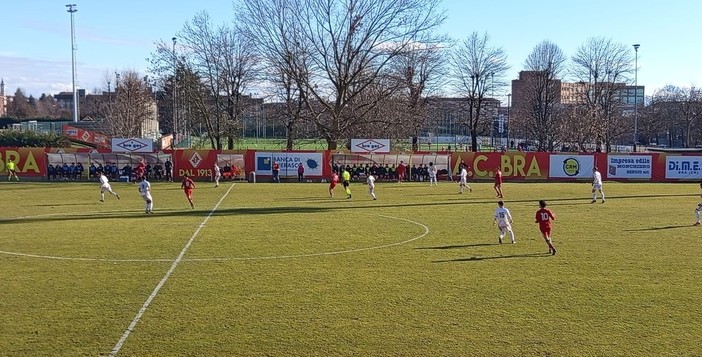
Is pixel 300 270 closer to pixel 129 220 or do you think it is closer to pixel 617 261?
pixel 617 261

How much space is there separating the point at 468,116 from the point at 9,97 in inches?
5879

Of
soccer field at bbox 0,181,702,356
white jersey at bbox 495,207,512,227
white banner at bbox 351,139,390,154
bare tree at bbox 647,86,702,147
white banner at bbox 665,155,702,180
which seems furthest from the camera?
bare tree at bbox 647,86,702,147

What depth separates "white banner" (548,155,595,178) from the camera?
52312mm

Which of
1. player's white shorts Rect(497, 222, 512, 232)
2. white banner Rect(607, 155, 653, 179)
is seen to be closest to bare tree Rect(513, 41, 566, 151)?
white banner Rect(607, 155, 653, 179)

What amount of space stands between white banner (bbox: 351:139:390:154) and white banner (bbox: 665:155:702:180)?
24088mm

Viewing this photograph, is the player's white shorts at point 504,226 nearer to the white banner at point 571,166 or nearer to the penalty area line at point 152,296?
the penalty area line at point 152,296

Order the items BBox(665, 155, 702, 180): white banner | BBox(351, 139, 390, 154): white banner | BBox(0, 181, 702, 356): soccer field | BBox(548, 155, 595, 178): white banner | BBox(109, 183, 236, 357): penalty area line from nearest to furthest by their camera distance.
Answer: BBox(109, 183, 236, 357): penalty area line < BBox(0, 181, 702, 356): soccer field < BBox(351, 139, 390, 154): white banner < BBox(548, 155, 595, 178): white banner < BBox(665, 155, 702, 180): white banner

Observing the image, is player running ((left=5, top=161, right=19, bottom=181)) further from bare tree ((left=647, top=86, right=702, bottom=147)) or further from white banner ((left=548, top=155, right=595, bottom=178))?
bare tree ((left=647, top=86, right=702, bottom=147))

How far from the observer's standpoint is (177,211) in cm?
2948

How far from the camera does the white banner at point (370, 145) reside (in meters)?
49.8

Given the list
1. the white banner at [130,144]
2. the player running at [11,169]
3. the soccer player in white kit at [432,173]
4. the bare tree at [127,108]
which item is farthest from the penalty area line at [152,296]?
the bare tree at [127,108]

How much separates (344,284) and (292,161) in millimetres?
36854

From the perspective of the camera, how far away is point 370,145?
164ft

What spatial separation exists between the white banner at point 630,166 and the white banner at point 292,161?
24610 mm
